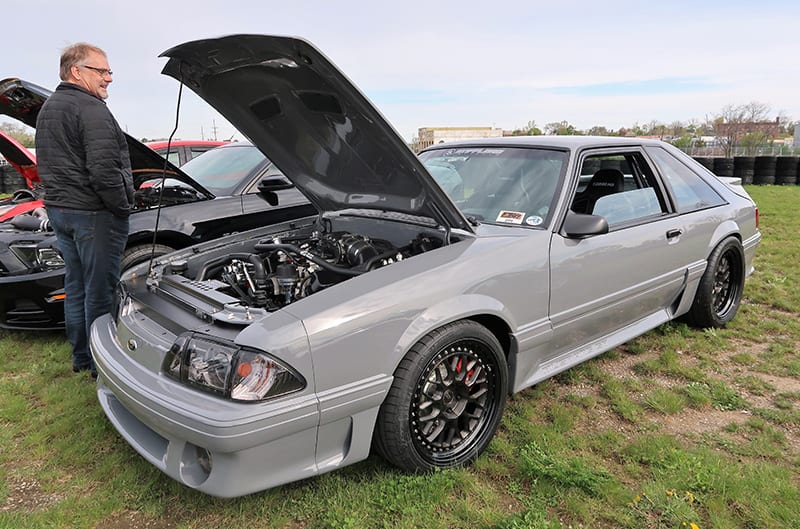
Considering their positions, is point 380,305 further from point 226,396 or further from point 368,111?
point 368,111

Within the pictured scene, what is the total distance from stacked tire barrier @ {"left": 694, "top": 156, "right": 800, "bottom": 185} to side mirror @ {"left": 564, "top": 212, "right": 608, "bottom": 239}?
14.0 meters

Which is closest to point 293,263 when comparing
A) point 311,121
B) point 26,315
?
point 311,121

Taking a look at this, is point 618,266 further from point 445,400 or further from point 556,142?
point 445,400

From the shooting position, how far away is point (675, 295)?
3.69 metres

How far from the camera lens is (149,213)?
13.7ft

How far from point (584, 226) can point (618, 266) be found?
0.52 metres

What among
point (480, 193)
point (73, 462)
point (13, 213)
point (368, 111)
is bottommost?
point (73, 462)

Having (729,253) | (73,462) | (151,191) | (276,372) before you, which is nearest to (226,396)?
(276,372)

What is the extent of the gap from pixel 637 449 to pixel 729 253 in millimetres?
2295

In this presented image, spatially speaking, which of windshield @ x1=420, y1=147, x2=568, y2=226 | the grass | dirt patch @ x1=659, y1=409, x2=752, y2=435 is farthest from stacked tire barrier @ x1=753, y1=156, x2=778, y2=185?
windshield @ x1=420, y1=147, x2=568, y2=226

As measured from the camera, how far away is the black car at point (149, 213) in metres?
3.81

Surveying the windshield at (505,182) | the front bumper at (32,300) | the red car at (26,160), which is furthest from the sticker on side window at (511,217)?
the front bumper at (32,300)

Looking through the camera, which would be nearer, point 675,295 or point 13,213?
point 675,295

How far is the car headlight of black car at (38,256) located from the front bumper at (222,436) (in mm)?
2198
